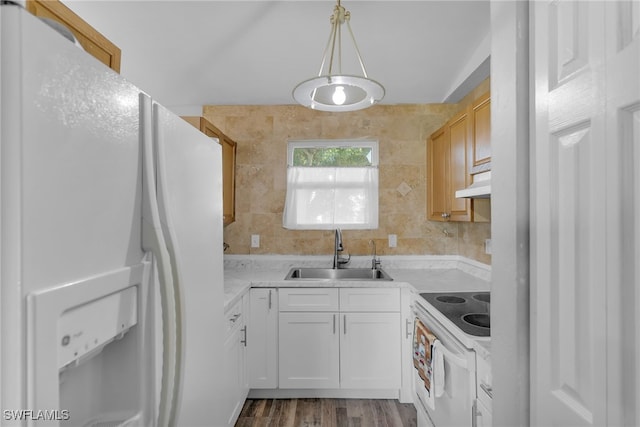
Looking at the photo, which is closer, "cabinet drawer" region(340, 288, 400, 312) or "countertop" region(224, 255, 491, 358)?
"countertop" region(224, 255, 491, 358)

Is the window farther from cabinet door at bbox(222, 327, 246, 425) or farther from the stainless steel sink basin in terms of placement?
cabinet door at bbox(222, 327, 246, 425)

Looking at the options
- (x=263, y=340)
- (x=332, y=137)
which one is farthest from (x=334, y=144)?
(x=263, y=340)

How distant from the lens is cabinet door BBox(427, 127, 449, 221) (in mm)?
2562

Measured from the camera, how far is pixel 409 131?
302 centimetres

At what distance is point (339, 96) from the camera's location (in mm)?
1522

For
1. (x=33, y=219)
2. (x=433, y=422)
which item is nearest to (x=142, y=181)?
(x=33, y=219)

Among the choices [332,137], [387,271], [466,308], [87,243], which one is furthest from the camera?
[332,137]

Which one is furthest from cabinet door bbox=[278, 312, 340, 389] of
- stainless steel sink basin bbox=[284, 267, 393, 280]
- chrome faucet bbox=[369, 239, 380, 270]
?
chrome faucet bbox=[369, 239, 380, 270]

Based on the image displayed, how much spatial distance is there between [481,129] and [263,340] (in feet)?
6.78

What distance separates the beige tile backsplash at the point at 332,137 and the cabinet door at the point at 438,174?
4.4 inches

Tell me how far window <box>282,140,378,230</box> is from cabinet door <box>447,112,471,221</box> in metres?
0.76

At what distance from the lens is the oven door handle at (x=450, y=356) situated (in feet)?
4.45

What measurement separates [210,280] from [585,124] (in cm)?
111

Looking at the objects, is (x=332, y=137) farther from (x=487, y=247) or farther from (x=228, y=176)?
(x=487, y=247)
